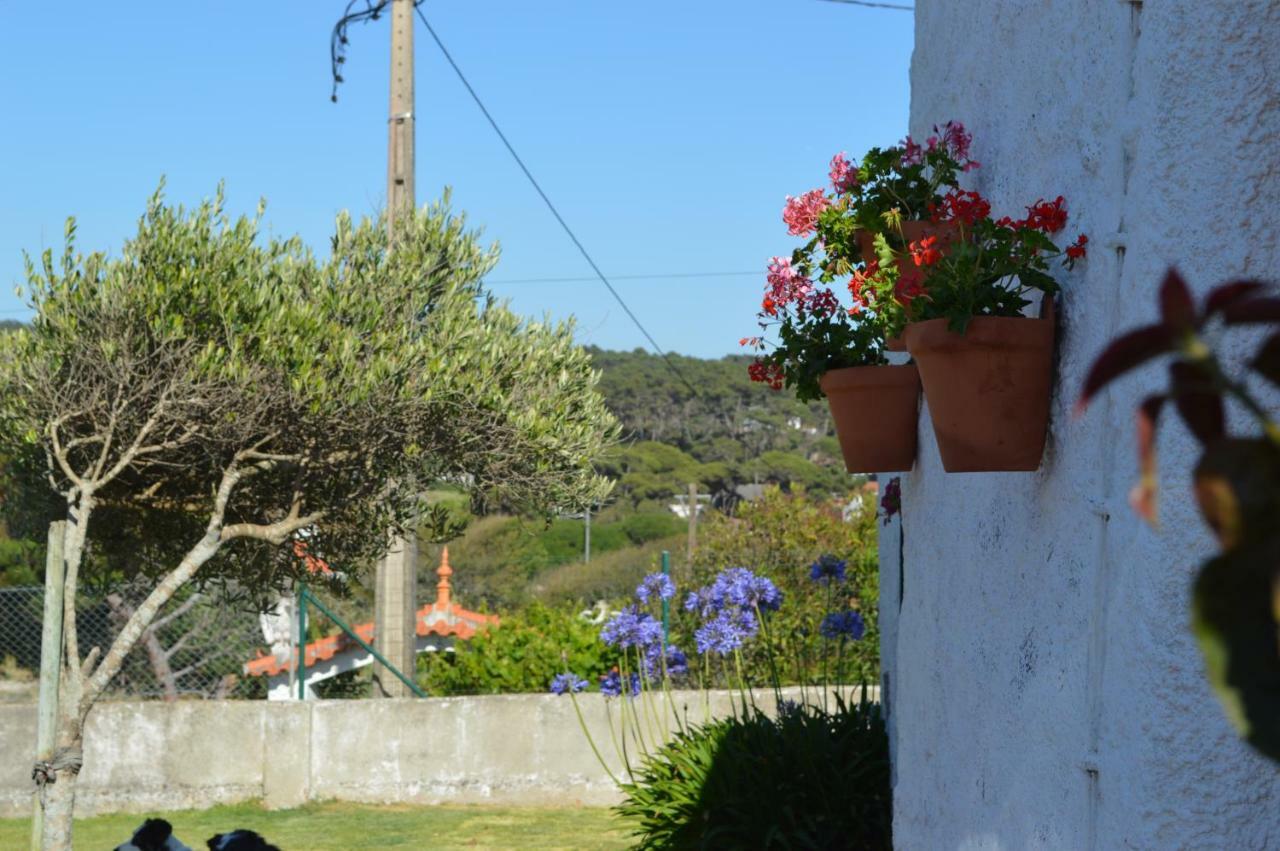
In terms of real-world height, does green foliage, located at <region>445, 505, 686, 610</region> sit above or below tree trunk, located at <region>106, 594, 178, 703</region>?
above

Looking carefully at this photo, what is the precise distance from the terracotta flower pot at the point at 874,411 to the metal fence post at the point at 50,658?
4437mm

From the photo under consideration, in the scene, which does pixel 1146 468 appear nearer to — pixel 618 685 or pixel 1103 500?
pixel 1103 500

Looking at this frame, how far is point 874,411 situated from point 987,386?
52.5 inches

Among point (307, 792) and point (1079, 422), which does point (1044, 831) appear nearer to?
point (1079, 422)

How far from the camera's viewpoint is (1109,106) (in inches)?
119

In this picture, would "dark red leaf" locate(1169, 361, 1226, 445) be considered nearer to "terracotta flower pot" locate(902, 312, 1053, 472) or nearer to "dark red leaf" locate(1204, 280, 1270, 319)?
"dark red leaf" locate(1204, 280, 1270, 319)

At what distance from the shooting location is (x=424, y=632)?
672 inches

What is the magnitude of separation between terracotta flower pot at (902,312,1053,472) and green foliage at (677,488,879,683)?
825cm

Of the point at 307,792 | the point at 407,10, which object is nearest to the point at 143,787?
the point at 307,792

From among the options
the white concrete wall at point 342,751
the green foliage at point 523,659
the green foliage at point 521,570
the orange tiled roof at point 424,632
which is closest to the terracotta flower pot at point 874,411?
the white concrete wall at point 342,751

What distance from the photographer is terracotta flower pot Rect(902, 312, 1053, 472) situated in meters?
3.06

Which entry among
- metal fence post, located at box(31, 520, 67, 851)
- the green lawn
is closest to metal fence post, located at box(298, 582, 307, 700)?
the green lawn

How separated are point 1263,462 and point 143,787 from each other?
11.2 metres

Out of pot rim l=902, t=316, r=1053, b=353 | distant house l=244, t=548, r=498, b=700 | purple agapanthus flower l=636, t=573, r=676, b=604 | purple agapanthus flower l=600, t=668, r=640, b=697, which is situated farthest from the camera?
distant house l=244, t=548, r=498, b=700
